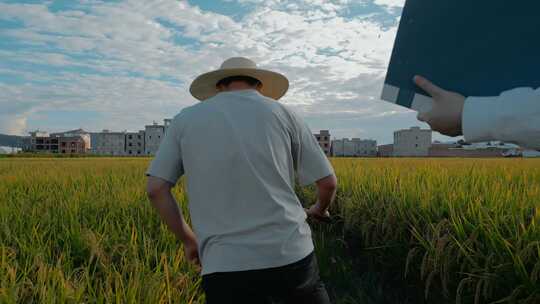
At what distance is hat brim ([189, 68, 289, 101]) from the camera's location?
5.95ft

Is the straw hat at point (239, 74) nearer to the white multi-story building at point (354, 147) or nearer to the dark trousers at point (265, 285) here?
the dark trousers at point (265, 285)

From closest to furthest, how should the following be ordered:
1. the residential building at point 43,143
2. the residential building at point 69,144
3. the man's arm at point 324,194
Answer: the man's arm at point 324,194 < the residential building at point 69,144 < the residential building at point 43,143

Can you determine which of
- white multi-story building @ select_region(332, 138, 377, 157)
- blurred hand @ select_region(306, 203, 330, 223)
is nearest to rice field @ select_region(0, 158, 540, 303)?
blurred hand @ select_region(306, 203, 330, 223)

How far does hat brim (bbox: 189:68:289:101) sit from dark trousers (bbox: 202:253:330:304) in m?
0.89

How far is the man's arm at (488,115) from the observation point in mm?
896

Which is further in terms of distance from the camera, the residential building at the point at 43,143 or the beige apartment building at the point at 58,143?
the residential building at the point at 43,143

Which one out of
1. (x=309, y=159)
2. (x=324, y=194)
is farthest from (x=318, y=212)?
(x=309, y=159)

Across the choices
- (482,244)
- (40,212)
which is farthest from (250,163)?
(40,212)

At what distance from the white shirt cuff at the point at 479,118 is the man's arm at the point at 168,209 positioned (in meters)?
1.15

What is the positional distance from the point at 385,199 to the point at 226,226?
2.57 metres

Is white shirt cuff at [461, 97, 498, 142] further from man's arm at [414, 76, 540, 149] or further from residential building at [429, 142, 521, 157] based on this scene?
residential building at [429, 142, 521, 157]

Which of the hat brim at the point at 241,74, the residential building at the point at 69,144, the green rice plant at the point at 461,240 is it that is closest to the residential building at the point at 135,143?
the residential building at the point at 69,144

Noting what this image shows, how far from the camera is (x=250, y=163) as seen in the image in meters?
1.44

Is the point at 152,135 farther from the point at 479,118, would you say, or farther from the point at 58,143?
the point at 479,118
